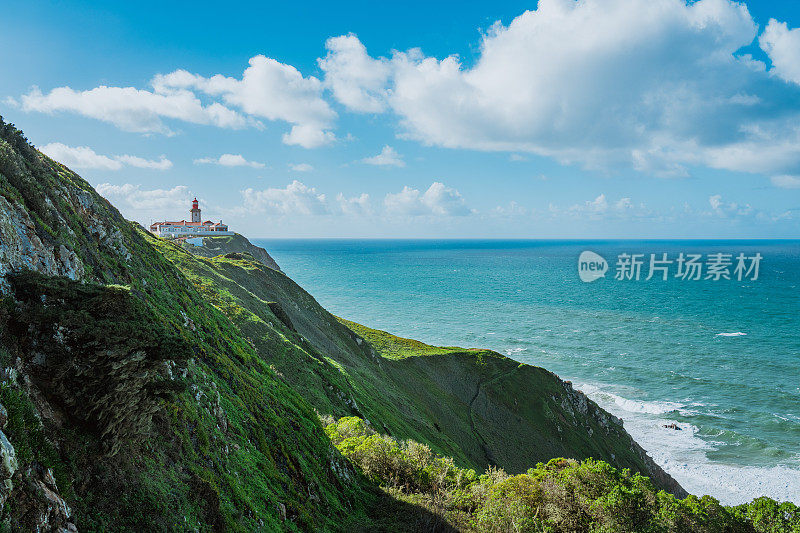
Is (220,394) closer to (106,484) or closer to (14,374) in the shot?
(106,484)

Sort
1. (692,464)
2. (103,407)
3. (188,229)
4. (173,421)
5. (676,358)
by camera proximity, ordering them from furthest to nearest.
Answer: (188,229)
(676,358)
(692,464)
(173,421)
(103,407)

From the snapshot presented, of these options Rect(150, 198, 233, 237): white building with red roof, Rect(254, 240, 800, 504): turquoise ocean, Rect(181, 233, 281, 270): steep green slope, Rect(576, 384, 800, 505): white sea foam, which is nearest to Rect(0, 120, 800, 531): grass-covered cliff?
Rect(576, 384, 800, 505): white sea foam

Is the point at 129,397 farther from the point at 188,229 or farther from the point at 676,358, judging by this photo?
the point at 188,229

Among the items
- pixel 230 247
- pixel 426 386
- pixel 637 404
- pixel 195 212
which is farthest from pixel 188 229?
pixel 637 404

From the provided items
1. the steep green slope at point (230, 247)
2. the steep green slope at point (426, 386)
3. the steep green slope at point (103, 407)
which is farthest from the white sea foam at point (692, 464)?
the steep green slope at point (230, 247)

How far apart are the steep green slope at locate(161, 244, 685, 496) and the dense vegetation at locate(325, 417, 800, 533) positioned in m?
12.9

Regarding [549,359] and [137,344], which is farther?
[549,359]

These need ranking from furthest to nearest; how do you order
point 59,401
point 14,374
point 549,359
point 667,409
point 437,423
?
point 549,359
point 667,409
point 437,423
point 59,401
point 14,374

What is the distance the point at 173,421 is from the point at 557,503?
23247mm

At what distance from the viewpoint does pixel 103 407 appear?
39.1 feet

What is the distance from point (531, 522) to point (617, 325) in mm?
137374

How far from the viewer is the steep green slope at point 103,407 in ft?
34.5

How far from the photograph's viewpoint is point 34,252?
558 inches

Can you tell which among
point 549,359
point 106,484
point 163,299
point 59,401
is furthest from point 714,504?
point 549,359
